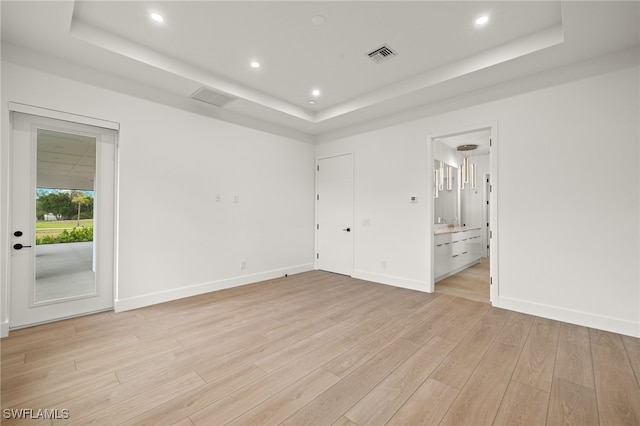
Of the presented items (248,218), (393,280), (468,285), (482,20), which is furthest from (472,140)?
(248,218)

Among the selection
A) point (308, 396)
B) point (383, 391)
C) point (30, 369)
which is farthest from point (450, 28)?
point (30, 369)

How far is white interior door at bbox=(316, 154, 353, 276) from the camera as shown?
5406 mm

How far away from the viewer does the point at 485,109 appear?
3729 millimetres

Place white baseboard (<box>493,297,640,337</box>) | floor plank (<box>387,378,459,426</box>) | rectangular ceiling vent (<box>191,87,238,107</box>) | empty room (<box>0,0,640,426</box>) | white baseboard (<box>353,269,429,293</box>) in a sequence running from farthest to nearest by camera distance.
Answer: white baseboard (<box>353,269,429,293</box>) < rectangular ceiling vent (<box>191,87,238,107</box>) < white baseboard (<box>493,297,640,337</box>) < empty room (<box>0,0,640,426</box>) < floor plank (<box>387,378,459,426</box>)

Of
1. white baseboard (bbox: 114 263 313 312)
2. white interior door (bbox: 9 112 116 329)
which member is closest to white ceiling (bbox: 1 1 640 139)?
Result: white interior door (bbox: 9 112 116 329)

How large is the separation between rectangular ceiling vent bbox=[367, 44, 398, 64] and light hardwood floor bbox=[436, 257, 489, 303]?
11.6 ft

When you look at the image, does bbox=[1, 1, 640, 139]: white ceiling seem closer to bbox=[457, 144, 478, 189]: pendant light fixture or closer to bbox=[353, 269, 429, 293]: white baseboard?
bbox=[457, 144, 478, 189]: pendant light fixture

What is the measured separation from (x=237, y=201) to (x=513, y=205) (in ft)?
13.6

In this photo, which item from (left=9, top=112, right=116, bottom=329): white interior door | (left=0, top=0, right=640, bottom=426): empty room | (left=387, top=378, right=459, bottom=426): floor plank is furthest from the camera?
(left=9, top=112, right=116, bottom=329): white interior door

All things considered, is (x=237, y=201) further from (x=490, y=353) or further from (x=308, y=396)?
(x=490, y=353)

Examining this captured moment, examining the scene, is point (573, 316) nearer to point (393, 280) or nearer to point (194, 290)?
point (393, 280)

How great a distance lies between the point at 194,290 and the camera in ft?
13.5
